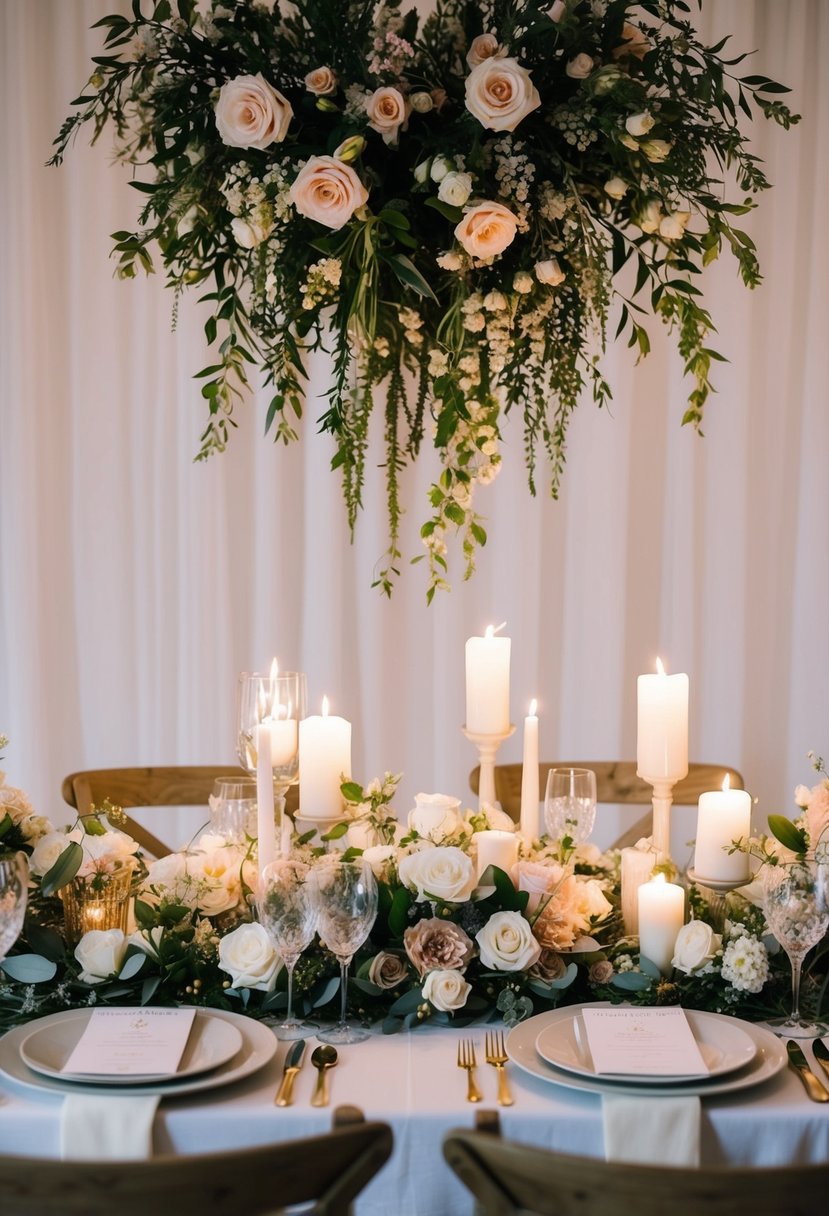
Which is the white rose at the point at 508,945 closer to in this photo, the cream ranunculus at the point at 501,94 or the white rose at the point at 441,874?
the white rose at the point at 441,874

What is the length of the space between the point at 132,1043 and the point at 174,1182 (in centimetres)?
43

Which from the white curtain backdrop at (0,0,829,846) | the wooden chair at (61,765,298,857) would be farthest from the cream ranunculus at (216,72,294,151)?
the white curtain backdrop at (0,0,829,846)

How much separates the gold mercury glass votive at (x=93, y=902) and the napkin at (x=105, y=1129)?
39cm

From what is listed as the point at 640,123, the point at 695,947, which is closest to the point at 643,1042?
the point at 695,947

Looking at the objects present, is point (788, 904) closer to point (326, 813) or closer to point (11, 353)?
point (326, 813)

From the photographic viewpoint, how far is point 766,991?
1.64 meters

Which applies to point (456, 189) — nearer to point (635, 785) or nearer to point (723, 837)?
point (723, 837)

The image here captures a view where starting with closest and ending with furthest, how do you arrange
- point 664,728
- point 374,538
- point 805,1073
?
point 805,1073, point 664,728, point 374,538

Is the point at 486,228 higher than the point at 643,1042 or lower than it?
higher

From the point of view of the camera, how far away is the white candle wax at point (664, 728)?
1.78 metres

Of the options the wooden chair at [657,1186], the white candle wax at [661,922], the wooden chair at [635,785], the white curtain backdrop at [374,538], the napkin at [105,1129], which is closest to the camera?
the wooden chair at [657,1186]

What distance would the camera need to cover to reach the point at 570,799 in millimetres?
Result: 1908

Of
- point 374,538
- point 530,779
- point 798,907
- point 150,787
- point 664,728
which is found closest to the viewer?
point 798,907

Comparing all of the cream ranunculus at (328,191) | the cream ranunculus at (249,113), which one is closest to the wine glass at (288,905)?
the cream ranunculus at (328,191)
